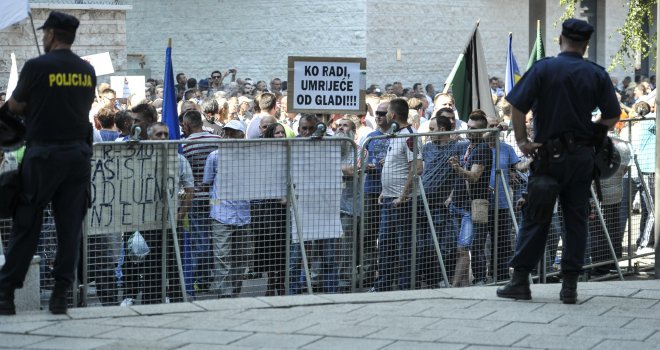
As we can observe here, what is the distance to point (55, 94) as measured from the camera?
293 inches

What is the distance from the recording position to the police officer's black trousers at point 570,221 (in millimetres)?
8203

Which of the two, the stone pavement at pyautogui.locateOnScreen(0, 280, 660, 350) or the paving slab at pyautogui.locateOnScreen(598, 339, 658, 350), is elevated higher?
the stone pavement at pyautogui.locateOnScreen(0, 280, 660, 350)

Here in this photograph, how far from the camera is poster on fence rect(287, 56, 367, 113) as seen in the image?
11.3 m

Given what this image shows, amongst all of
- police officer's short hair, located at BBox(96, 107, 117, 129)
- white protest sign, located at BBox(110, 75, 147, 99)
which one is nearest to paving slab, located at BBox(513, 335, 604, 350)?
police officer's short hair, located at BBox(96, 107, 117, 129)

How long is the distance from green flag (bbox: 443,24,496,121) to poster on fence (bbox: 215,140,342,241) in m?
4.62

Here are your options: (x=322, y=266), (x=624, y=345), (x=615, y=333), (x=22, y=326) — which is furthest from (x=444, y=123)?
(x=22, y=326)

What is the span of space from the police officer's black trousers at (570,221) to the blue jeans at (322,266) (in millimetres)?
1906

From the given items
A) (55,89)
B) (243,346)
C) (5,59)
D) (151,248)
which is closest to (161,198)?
(151,248)

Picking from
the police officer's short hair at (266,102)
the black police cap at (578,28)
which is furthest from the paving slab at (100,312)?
the police officer's short hair at (266,102)

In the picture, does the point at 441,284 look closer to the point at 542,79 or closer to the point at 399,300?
the point at 399,300

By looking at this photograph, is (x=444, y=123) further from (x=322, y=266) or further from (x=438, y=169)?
(x=322, y=266)

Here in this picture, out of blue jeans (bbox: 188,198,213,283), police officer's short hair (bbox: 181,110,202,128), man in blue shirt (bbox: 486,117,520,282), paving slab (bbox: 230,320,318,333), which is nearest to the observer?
paving slab (bbox: 230,320,318,333)

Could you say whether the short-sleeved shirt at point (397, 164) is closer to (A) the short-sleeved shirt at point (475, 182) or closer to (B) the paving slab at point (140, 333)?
(A) the short-sleeved shirt at point (475, 182)

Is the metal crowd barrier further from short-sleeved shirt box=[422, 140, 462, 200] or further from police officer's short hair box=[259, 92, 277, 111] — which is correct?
police officer's short hair box=[259, 92, 277, 111]
